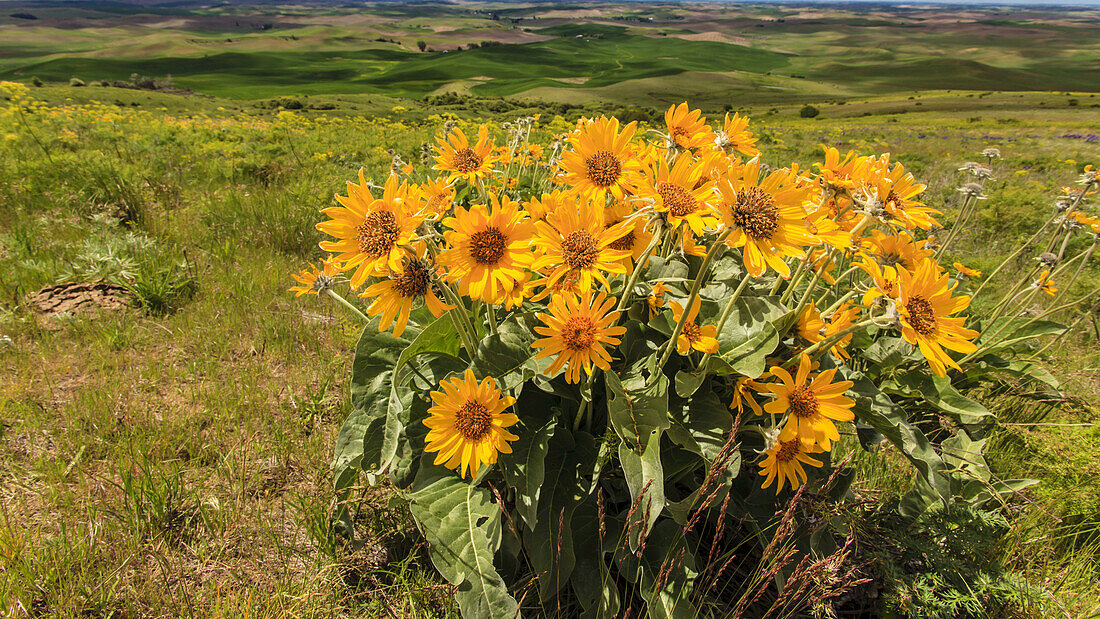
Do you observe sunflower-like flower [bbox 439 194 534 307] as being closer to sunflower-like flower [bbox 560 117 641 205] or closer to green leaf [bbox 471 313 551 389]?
green leaf [bbox 471 313 551 389]

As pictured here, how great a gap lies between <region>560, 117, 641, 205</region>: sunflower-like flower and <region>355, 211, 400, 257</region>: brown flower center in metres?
0.65

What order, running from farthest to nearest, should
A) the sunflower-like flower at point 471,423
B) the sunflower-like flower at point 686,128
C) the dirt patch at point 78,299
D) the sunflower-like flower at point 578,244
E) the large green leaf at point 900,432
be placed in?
the dirt patch at point 78,299 < the sunflower-like flower at point 686,128 < the large green leaf at point 900,432 < the sunflower-like flower at point 471,423 < the sunflower-like flower at point 578,244

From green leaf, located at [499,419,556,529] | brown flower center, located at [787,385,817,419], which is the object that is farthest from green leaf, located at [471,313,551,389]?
brown flower center, located at [787,385,817,419]

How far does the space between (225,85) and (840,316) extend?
52562 mm

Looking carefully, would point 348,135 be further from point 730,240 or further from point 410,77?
point 410,77

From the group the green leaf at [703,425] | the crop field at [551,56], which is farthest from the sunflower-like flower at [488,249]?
the crop field at [551,56]

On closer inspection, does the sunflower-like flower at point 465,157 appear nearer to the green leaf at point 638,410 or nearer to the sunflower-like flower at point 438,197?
the sunflower-like flower at point 438,197

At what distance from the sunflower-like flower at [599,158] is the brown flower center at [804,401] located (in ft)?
2.84

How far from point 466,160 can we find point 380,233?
31.3 inches

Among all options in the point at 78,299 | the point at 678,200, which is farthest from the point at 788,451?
the point at 78,299

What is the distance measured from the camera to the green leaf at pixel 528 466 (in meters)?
1.49

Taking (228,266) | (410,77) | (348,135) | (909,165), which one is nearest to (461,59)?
(410,77)

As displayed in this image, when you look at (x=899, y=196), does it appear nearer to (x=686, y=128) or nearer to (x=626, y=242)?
(x=686, y=128)

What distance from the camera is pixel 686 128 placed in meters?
1.89
